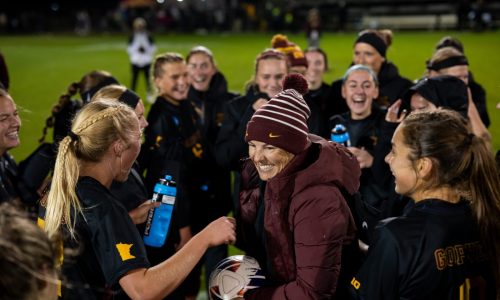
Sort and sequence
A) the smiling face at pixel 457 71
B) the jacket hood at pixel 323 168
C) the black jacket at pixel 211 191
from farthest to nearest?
the smiling face at pixel 457 71
the black jacket at pixel 211 191
the jacket hood at pixel 323 168

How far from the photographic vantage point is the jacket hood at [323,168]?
8.85ft

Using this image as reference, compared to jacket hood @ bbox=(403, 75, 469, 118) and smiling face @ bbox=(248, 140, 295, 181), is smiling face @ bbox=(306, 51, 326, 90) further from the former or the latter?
smiling face @ bbox=(248, 140, 295, 181)

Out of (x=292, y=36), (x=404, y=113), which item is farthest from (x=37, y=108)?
(x=292, y=36)

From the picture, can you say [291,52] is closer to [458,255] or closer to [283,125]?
[283,125]

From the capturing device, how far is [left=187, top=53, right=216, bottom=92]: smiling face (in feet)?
22.5

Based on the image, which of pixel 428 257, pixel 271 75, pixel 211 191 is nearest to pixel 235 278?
pixel 428 257

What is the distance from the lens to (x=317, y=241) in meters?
2.59

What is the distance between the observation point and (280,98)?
117 inches

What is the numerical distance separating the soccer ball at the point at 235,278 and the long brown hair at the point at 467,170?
102cm

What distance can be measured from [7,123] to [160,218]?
137cm

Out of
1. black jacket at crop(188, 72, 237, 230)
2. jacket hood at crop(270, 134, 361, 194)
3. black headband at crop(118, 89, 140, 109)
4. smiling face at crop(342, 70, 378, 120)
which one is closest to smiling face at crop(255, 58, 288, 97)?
black jacket at crop(188, 72, 237, 230)

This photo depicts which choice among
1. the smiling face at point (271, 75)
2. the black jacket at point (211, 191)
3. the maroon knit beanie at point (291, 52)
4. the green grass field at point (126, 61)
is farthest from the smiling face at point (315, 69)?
the green grass field at point (126, 61)

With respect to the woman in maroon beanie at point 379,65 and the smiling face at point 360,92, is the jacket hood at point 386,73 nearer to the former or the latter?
the woman in maroon beanie at point 379,65

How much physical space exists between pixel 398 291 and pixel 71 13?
4780cm
